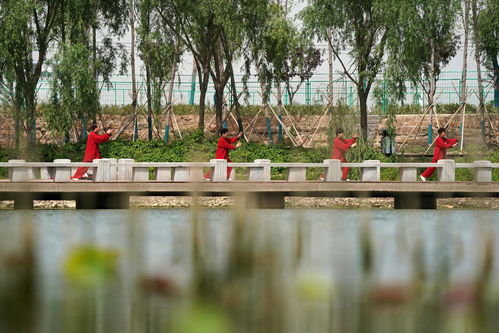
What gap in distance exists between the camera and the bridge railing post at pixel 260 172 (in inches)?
949

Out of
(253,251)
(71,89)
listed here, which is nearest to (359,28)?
(71,89)

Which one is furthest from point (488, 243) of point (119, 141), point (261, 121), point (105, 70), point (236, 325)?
point (261, 121)

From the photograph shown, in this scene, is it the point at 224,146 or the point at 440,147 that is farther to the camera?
the point at 440,147

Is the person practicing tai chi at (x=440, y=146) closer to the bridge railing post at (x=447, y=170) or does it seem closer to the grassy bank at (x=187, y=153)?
the bridge railing post at (x=447, y=170)

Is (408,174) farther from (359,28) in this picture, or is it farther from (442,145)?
(359,28)

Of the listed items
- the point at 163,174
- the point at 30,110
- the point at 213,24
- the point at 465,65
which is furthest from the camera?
the point at 465,65

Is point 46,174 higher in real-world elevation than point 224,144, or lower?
lower

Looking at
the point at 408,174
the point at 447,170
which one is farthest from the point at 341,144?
the point at 447,170

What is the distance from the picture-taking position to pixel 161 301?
16.3 ft

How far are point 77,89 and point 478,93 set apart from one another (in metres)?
14.5

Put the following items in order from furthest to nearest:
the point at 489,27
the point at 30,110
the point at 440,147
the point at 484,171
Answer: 1. the point at 489,27
2. the point at 30,110
3. the point at 440,147
4. the point at 484,171

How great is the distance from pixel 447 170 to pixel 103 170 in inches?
287

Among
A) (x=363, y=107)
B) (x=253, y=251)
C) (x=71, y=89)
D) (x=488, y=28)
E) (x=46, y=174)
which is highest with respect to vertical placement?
(x=488, y=28)

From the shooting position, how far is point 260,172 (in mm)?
24250
